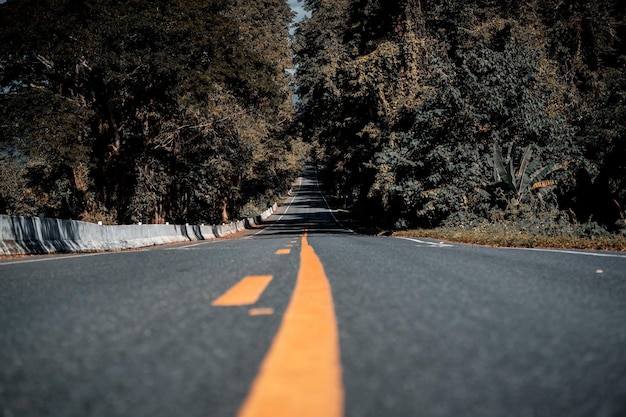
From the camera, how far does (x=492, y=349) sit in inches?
69.0

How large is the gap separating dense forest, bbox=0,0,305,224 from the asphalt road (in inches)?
620

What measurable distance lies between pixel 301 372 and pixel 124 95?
23.1 metres

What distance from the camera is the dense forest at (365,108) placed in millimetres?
17094

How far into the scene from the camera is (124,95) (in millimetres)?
22219

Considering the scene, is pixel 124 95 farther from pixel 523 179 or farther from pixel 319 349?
pixel 319 349

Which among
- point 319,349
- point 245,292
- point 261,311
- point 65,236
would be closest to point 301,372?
point 319,349

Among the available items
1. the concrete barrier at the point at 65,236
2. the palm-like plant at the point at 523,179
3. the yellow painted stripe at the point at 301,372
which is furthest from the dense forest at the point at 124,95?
the yellow painted stripe at the point at 301,372

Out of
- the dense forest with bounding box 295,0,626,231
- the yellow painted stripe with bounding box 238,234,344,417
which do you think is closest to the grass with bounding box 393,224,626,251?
the dense forest with bounding box 295,0,626,231

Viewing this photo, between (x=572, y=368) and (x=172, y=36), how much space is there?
19.5m

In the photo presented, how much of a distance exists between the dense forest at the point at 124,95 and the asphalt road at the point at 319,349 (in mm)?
15740

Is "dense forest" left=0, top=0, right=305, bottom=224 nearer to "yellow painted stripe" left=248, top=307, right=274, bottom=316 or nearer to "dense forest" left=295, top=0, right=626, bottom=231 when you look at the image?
"dense forest" left=295, top=0, right=626, bottom=231

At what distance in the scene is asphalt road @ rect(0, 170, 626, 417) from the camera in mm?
1292

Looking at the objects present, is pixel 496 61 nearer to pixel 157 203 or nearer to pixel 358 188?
pixel 358 188

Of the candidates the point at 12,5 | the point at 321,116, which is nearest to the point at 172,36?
the point at 12,5
